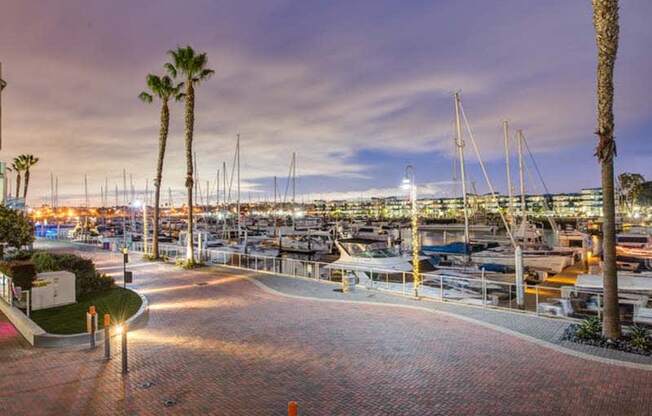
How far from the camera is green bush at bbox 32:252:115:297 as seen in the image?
725 inches

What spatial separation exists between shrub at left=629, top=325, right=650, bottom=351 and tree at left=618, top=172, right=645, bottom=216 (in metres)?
134

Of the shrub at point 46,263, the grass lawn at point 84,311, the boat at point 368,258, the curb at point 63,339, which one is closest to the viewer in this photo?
the curb at point 63,339

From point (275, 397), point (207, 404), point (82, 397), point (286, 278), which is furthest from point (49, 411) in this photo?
point (286, 278)

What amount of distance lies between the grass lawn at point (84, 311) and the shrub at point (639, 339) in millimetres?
14586

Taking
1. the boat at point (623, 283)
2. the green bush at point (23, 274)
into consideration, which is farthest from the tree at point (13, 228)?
the boat at point (623, 283)

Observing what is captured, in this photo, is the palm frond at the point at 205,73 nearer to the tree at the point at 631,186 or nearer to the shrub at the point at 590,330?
the shrub at the point at 590,330

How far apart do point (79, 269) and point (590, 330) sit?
2006 cm

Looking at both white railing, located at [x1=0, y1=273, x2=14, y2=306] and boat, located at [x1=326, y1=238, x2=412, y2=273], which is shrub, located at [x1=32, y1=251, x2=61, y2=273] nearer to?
white railing, located at [x1=0, y1=273, x2=14, y2=306]

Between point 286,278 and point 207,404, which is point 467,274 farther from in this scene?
point 207,404

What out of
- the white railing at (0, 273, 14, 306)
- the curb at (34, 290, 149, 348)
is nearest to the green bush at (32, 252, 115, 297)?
the white railing at (0, 273, 14, 306)

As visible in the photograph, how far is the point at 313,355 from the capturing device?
10406mm

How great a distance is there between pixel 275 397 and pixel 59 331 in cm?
779

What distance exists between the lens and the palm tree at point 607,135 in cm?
1122

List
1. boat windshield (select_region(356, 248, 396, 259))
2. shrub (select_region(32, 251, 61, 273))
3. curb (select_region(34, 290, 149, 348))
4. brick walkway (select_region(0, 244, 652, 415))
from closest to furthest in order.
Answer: brick walkway (select_region(0, 244, 652, 415))
curb (select_region(34, 290, 149, 348))
shrub (select_region(32, 251, 61, 273))
boat windshield (select_region(356, 248, 396, 259))
